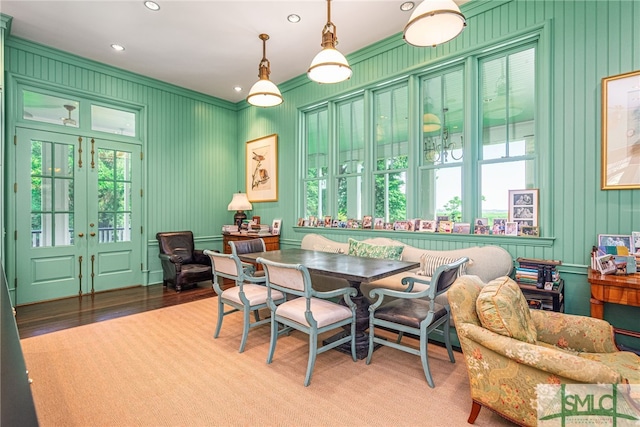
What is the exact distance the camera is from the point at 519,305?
2.05m

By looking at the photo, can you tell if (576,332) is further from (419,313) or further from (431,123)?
(431,123)

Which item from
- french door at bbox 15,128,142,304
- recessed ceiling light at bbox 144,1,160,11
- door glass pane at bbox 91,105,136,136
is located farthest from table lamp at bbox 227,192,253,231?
recessed ceiling light at bbox 144,1,160,11

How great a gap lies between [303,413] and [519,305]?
1543mm

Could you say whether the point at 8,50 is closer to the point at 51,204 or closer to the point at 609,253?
the point at 51,204

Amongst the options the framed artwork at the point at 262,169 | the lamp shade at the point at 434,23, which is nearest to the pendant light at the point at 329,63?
the lamp shade at the point at 434,23

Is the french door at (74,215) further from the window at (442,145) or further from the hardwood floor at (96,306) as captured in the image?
the window at (442,145)

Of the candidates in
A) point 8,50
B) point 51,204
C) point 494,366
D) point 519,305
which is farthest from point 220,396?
point 8,50

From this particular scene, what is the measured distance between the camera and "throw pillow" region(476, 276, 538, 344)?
6.04 ft

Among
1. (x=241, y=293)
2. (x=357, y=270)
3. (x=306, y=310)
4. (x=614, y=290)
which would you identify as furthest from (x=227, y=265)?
(x=614, y=290)

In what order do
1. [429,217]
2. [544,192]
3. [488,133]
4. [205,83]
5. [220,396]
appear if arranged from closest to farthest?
[220,396] → [544,192] → [488,133] → [429,217] → [205,83]

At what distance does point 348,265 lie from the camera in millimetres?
2988

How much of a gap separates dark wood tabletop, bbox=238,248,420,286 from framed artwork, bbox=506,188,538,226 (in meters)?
1.19

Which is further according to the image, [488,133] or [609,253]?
[488,133]

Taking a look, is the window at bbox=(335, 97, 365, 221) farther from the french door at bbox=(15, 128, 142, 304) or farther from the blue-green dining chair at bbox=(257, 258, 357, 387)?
the french door at bbox=(15, 128, 142, 304)
